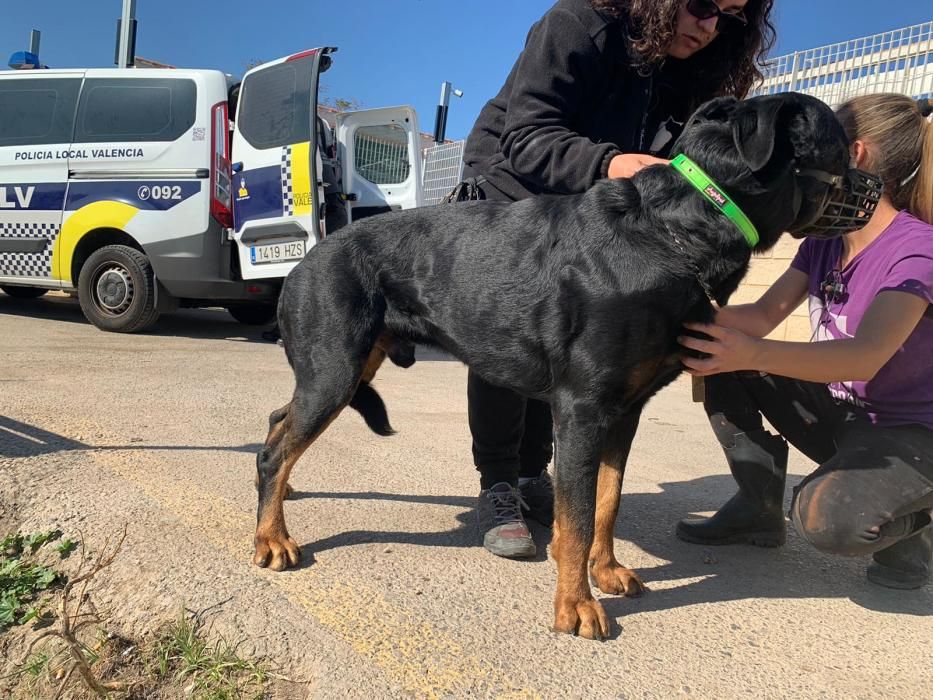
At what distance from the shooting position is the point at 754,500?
269 centimetres

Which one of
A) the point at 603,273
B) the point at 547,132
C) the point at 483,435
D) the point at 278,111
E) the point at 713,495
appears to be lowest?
the point at 713,495

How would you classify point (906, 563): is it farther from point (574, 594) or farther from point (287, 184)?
point (287, 184)

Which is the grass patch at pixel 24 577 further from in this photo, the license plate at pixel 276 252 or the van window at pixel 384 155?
the van window at pixel 384 155

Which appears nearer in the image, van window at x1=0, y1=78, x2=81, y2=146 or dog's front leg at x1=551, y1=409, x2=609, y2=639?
dog's front leg at x1=551, y1=409, x2=609, y2=639

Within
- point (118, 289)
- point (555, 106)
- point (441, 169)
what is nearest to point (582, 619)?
point (555, 106)

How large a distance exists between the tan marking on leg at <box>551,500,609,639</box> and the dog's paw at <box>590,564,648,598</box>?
0.26 metres

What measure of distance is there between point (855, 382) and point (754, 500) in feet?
1.91

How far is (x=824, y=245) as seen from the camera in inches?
106

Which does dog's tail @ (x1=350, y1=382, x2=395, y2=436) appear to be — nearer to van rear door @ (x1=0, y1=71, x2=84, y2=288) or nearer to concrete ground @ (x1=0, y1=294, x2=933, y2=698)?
concrete ground @ (x1=0, y1=294, x2=933, y2=698)

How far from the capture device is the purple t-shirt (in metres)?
2.20

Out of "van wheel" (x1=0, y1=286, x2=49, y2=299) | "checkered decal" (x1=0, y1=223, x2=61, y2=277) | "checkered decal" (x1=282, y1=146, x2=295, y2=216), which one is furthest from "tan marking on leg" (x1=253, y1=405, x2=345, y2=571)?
"van wheel" (x1=0, y1=286, x2=49, y2=299)

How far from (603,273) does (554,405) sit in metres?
0.42

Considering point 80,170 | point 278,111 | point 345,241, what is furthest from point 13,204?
point 345,241

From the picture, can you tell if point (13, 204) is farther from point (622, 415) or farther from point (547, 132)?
point (622, 415)
